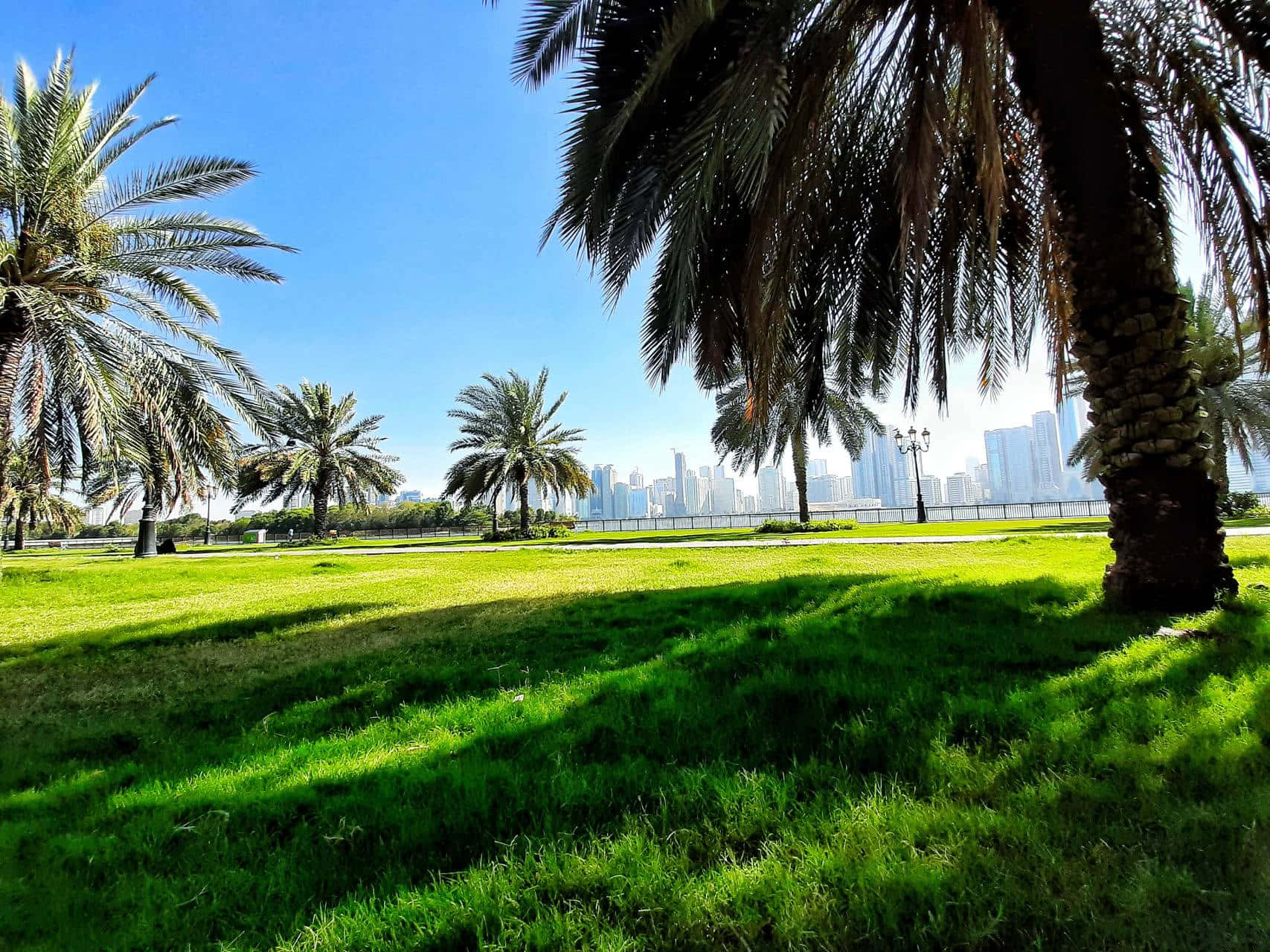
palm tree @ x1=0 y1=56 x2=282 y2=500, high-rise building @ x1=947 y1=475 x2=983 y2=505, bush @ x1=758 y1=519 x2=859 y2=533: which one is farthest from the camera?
high-rise building @ x1=947 y1=475 x2=983 y2=505

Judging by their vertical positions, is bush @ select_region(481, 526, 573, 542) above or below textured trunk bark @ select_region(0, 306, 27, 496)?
below

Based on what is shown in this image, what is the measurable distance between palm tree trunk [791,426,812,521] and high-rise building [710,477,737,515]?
5441 centimetres

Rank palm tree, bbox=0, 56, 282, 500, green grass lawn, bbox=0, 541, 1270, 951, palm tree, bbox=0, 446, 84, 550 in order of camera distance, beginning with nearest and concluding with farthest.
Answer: green grass lawn, bbox=0, 541, 1270, 951, palm tree, bbox=0, 56, 282, 500, palm tree, bbox=0, 446, 84, 550

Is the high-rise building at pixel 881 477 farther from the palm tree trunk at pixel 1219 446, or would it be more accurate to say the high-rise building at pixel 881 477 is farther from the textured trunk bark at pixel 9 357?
the textured trunk bark at pixel 9 357

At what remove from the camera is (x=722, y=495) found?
8594 cm

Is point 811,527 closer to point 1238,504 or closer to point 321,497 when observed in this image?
point 1238,504

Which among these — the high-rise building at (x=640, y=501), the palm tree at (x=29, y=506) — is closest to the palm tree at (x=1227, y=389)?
the palm tree at (x=29, y=506)

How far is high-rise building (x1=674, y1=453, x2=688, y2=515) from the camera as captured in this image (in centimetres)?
7925

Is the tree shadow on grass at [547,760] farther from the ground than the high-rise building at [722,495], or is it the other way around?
the high-rise building at [722,495]

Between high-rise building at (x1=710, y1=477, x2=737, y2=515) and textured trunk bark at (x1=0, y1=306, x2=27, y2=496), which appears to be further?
high-rise building at (x1=710, y1=477, x2=737, y2=515)

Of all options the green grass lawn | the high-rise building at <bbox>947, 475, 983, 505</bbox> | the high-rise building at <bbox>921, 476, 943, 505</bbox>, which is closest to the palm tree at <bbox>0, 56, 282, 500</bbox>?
the green grass lawn

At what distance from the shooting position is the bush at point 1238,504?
20.9 metres

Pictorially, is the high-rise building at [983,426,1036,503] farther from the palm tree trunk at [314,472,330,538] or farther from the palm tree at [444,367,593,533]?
the palm tree trunk at [314,472,330,538]

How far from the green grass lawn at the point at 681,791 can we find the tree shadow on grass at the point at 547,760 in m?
0.01
